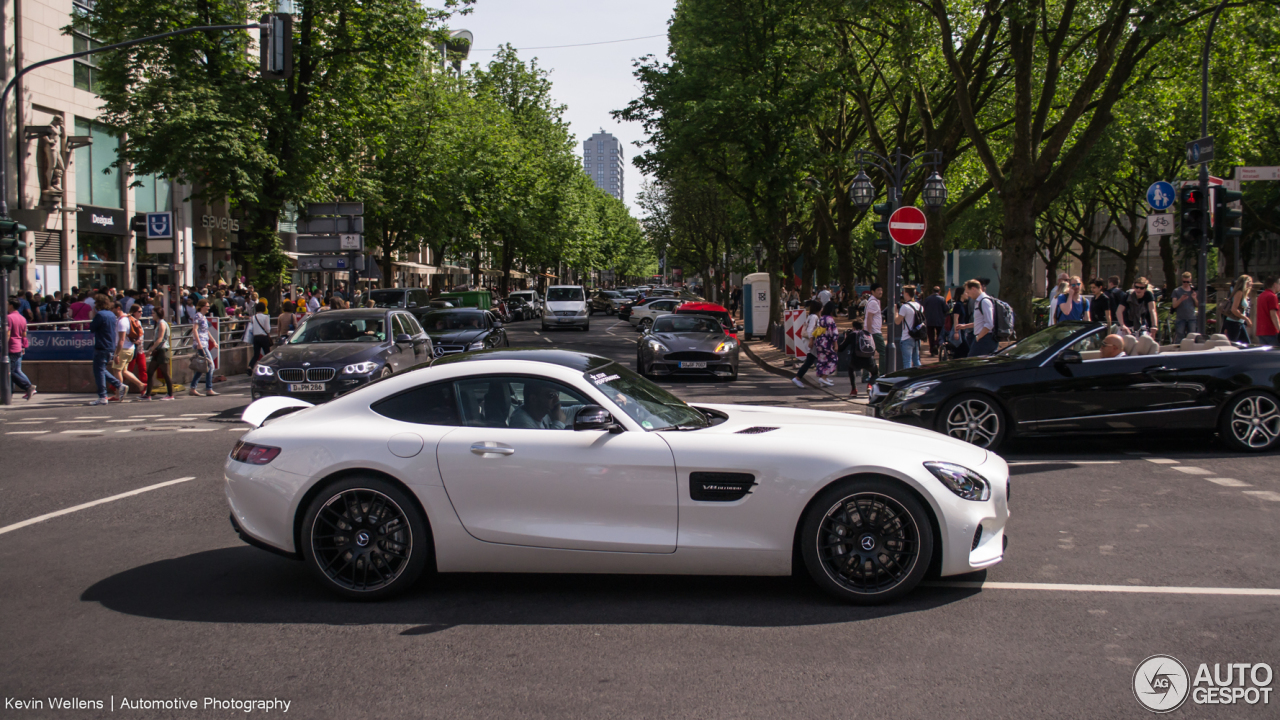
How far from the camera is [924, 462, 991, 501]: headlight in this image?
196 inches

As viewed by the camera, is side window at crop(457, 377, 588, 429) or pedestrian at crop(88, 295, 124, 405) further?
pedestrian at crop(88, 295, 124, 405)

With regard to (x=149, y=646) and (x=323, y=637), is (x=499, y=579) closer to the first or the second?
(x=323, y=637)

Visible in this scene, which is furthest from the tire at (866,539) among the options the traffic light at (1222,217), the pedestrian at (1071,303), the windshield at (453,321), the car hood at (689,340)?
the windshield at (453,321)

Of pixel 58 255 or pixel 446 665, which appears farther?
pixel 58 255

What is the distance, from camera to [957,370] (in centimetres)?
993

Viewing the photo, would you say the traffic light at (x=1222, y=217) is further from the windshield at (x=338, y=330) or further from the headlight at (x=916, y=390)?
the windshield at (x=338, y=330)

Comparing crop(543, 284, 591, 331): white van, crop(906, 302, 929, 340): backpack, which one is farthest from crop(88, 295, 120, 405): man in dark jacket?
crop(543, 284, 591, 331): white van

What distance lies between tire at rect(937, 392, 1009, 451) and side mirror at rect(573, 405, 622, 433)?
17.9 ft

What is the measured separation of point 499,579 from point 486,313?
15457 millimetres

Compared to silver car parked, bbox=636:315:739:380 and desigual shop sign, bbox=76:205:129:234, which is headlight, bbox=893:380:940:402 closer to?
silver car parked, bbox=636:315:739:380

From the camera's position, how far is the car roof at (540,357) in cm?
552

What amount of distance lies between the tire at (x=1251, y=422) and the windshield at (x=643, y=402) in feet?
21.5

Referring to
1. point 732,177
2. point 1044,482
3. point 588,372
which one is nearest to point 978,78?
point 732,177

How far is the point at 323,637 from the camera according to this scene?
463cm
